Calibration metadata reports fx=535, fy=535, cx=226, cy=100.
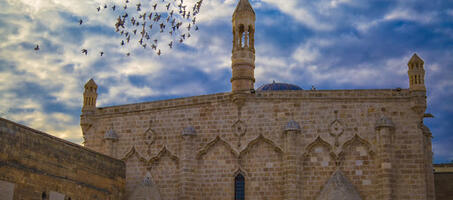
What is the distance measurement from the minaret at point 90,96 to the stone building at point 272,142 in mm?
1882

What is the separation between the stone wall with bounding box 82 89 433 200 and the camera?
69.8 feet

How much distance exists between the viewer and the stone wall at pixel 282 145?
2128 centimetres

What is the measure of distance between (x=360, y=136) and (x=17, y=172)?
13.1 metres

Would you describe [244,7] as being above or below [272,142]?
above

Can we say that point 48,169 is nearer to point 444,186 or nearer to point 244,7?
point 244,7

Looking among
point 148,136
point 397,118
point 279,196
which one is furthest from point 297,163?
point 148,136

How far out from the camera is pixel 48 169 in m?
18.9

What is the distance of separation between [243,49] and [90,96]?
8.16 m

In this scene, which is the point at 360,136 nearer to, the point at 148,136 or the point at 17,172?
the point at 148,136

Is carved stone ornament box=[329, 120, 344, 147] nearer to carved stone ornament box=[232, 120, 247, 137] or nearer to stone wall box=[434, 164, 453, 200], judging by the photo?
carved stone ornament box=[232, 120, 247, 137]

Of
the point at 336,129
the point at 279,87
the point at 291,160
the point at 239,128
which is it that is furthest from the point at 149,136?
the point at 336,129

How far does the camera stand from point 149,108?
83.4 feet

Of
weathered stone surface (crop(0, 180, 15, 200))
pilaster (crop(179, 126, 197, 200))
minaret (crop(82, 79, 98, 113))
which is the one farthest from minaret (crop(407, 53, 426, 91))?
weathered stone surface (crop(0, 180, 15, 200))

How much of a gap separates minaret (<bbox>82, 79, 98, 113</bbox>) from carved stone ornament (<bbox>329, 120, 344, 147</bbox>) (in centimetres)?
1191
